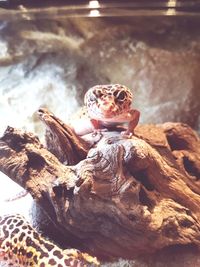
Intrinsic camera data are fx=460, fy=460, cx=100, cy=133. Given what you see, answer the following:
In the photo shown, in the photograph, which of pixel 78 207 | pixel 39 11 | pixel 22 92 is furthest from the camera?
pixel 22 92

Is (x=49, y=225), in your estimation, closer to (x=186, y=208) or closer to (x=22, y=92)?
(x=186, y=208)

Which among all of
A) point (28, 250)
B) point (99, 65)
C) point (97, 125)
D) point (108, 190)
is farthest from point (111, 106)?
point (99, 65)

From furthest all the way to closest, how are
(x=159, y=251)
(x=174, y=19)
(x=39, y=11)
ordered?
1. (x=174, y=19)
2. (x=39, y=11)
3. (x=159, y=251)

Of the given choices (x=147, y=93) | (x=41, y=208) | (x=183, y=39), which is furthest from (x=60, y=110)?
(x=41, y=208)

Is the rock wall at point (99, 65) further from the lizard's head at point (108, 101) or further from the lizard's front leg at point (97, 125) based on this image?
the lizard's head at point (108, 101)

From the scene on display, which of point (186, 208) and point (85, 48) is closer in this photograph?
point (186, 208)

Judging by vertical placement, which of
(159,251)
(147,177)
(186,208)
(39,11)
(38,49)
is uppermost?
(39,11)
